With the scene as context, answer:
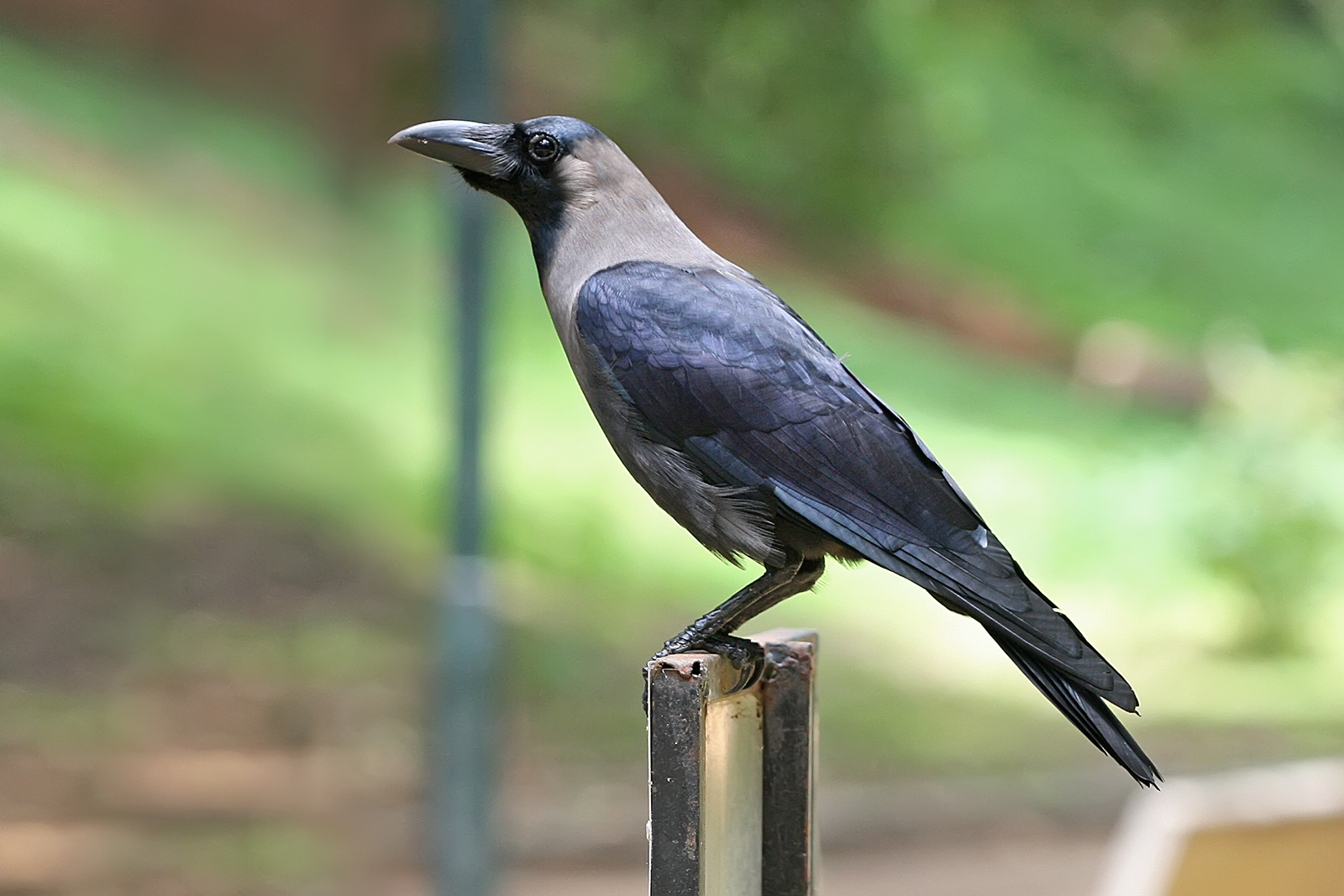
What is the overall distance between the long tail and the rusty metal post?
30 centimetres

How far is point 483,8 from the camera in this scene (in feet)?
14.7

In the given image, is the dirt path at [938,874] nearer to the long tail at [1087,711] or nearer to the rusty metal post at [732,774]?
the rusty metal post at [732,774]

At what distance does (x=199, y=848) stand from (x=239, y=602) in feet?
6.06

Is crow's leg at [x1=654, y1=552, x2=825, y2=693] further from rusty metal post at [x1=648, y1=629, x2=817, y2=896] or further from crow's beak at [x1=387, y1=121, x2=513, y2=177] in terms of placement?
crow's beak at [x1=387, y1=121, x2=513, y2=177]

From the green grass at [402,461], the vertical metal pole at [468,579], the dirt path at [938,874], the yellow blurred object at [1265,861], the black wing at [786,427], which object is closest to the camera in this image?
the black wing at [786,427]

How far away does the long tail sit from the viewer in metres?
1.76

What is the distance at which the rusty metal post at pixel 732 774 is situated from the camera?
1.70m

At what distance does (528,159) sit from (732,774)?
34.6 inches

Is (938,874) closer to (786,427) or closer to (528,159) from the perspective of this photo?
(786,427)

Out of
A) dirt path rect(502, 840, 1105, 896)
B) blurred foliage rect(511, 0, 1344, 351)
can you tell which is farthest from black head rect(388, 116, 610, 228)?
blurred foliage rect(511, 0, 1344, 351)

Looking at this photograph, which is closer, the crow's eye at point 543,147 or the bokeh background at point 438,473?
the crow's eye at point 543,147

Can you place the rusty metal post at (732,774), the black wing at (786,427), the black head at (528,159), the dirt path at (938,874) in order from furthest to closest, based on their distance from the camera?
1. the dirt path at (938,874)
2. the black head at (528,159)
3. the black wing at (786,427)
4. the rusty metal post at (732,774)

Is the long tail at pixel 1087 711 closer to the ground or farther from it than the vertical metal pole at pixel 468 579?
closer to the ground

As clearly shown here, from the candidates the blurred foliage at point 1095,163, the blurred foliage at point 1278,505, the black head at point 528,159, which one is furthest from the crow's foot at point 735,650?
the blurred foliage at point 1095,163
